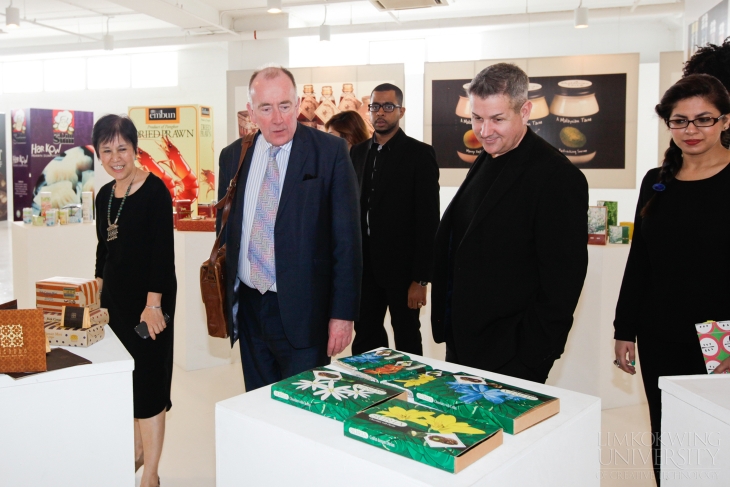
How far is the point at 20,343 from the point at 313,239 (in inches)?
39.0

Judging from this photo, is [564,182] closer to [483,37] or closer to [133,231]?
[133,231]

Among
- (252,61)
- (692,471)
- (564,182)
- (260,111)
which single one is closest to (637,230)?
(564,182)

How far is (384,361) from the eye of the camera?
1695 millimetres

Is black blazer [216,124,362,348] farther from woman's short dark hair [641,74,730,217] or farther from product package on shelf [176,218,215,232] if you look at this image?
product package on shelf [176,218,215,232]

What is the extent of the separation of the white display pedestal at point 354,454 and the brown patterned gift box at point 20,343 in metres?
0.78

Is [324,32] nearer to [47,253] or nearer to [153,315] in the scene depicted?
[47,253]

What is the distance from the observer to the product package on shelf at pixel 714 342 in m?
1.85

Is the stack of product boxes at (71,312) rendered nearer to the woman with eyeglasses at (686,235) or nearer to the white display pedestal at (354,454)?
the white display pedestal at (354,454)

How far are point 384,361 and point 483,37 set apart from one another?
11052 mm

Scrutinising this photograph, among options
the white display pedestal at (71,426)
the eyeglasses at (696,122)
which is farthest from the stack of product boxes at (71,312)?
the eyeglasses at (696,122)

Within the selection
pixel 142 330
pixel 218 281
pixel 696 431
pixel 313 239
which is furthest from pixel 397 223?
pixel 696 431

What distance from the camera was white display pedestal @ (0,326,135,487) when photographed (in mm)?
1836

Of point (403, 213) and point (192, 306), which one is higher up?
point (403, 213)

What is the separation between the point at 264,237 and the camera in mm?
2369
